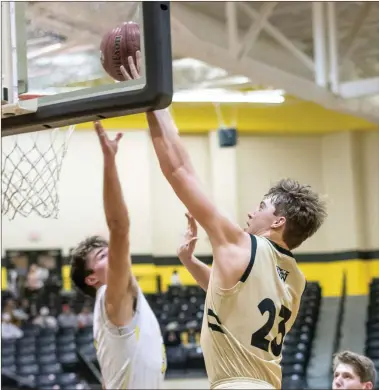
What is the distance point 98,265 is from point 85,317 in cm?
915

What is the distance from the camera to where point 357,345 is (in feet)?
41.5

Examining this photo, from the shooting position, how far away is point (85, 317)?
Answer: 12.8m

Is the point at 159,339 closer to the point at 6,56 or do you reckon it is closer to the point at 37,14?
the point at 6,56

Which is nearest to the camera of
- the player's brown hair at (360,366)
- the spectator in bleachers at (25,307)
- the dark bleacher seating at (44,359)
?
the player's brown hair at (360,366)

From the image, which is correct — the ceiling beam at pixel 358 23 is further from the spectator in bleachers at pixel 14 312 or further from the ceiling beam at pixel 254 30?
the spectator in bleachers at pixel 14 312

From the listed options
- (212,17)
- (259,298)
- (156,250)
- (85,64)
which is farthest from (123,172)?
(259,298)

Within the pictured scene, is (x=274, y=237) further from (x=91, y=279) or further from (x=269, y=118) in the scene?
(x=269, y=118)

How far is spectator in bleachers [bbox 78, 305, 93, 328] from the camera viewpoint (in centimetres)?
1265

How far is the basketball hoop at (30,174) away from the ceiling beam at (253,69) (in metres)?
4.82

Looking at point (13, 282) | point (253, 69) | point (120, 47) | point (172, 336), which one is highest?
point (253, 69)

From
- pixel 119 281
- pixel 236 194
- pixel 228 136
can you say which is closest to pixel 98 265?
pixel 119 281

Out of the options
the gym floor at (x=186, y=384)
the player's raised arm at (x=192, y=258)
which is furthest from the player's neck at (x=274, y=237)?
the gym floor at (x=186, y=384)

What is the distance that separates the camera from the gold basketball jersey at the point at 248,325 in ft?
9.15

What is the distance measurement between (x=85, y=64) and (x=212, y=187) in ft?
12.8
